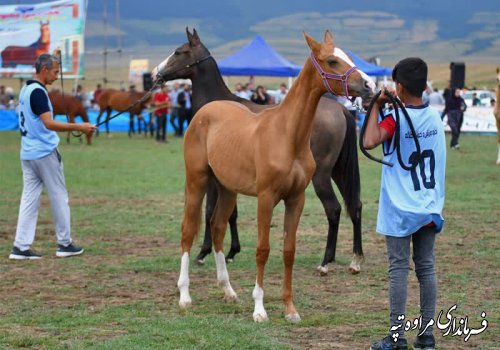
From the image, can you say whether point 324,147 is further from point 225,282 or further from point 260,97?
point 260,97

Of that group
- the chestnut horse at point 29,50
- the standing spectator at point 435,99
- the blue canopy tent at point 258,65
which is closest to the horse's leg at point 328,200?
the blue canopy tent at point 258,65

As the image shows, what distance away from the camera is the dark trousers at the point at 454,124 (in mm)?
28484

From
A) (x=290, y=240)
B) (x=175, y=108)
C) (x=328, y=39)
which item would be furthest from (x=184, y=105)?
(x=328, y=39)

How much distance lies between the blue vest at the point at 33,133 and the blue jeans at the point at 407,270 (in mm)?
5078

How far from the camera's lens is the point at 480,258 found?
1020cm

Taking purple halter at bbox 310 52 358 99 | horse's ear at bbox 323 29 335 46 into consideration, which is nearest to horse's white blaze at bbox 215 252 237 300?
purple halter at bbox 310 52 358 99

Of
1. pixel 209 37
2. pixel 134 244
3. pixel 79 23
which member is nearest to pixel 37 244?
pixel 134 244

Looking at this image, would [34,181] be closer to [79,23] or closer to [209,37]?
[79,23]

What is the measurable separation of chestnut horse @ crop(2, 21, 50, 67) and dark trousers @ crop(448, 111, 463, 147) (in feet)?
66.3

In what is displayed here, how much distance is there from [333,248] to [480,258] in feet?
5.33

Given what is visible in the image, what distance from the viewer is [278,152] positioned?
24.7 ft

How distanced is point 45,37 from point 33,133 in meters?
33.1

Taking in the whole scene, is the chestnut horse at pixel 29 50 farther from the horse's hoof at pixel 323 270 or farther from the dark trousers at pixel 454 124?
the horse's hoof at pixel 323 270

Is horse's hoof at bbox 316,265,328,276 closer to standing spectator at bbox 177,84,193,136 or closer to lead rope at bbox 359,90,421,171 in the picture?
lead rope at bbox 359,90,421,171
